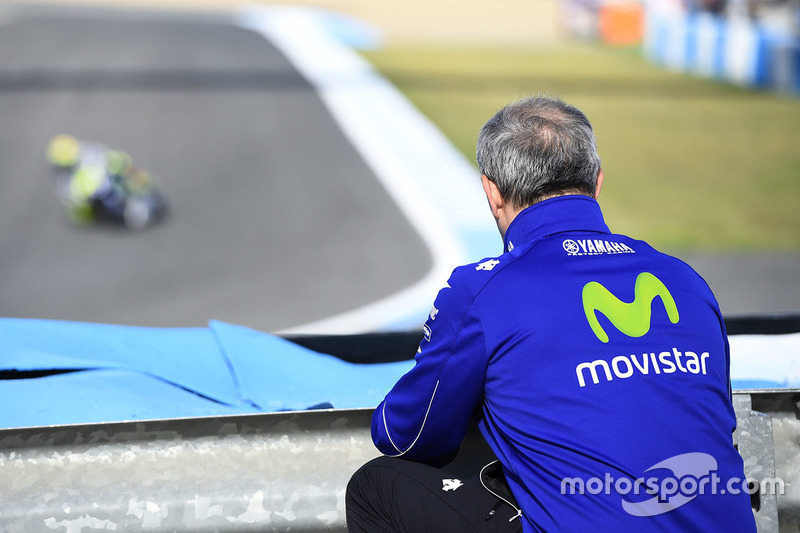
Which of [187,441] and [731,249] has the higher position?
[187,441]

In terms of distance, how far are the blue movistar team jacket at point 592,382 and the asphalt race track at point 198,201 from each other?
16.9 feet

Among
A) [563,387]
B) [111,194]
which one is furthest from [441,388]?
[111,194]

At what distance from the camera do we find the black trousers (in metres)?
1.47

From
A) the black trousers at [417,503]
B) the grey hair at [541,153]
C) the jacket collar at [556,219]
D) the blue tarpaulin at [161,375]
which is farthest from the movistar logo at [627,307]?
the blue tarpaulin at [161,375]

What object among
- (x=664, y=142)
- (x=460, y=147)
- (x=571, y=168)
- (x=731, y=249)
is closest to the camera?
(x=571, y=168)

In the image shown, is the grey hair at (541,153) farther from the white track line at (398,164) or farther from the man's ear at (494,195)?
the white track line at (398,164)

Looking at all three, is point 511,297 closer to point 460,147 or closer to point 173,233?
point 173,233

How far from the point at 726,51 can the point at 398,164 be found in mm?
10393

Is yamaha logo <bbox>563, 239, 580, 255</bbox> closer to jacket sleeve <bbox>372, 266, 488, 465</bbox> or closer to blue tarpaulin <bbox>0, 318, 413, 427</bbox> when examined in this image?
jacket sleeve <bbox>372, 266, 488, 465</bbox>

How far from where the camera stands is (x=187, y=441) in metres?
1.65

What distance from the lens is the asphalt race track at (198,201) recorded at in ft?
A: 23.6

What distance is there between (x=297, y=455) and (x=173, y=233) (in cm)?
741

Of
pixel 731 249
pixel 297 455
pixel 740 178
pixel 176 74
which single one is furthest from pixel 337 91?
pixel 297 455

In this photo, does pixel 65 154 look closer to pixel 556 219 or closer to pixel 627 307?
pixel 556 219
